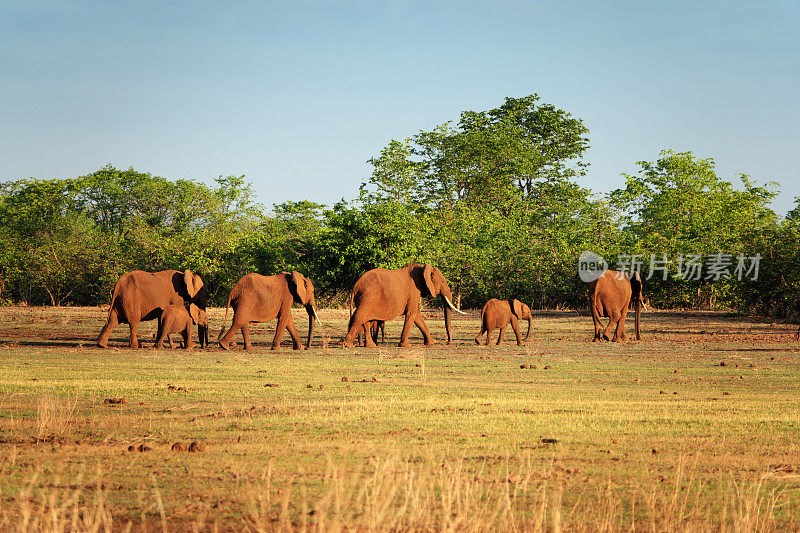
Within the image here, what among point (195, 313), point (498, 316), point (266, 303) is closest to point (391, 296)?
point (498, 316)

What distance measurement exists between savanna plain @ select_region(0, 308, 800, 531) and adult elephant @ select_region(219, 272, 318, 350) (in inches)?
132

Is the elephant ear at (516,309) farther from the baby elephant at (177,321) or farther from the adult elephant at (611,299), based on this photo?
the baby elephant at (177,321)

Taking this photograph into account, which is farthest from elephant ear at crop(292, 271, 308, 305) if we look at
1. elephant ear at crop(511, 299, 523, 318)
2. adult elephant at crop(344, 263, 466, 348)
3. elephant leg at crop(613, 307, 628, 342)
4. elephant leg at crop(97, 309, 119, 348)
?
elephant leg at crop(613, 307, 628, 342)

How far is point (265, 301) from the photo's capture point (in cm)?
2214

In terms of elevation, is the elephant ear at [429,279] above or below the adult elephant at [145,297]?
above

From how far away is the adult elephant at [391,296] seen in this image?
2342cm

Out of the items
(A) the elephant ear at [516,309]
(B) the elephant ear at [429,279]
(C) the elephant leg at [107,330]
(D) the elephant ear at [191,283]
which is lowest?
(C) the elephant leg at [107,330]

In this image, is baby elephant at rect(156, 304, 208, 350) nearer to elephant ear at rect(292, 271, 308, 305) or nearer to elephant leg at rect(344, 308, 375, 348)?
elephant ear at rect(292, 271, 308, 305)

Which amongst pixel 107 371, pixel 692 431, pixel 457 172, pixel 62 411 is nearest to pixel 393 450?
pixel 692 431

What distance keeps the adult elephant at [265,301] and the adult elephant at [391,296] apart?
136 cm

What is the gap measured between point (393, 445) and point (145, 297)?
1426cm

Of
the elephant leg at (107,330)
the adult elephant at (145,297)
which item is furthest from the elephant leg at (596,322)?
the elephant leg at (107,330)

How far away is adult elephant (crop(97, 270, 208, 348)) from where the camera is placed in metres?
21.0

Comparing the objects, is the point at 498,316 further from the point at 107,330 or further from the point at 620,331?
the point at 107,330
